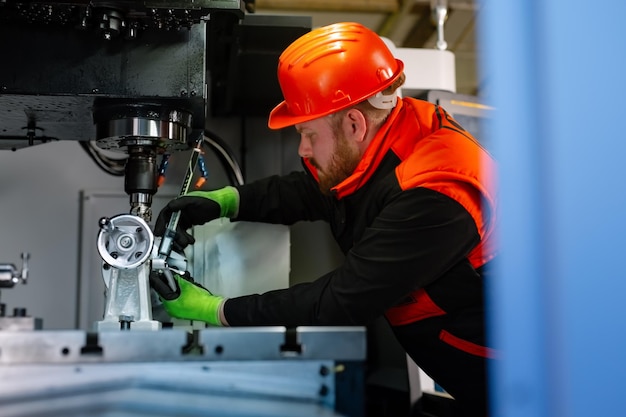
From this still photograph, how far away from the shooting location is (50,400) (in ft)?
2.32

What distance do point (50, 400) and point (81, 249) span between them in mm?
1435

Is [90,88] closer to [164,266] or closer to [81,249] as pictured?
[164,266]

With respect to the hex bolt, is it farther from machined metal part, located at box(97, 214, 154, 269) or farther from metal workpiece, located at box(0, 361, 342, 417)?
metal workpiece, located at box(0, 361, 342, 417)

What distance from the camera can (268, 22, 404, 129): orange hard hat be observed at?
1.44m

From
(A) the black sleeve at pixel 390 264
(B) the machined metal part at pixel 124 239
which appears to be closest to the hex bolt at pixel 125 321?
(B) the machined metal part at pixel 124 239

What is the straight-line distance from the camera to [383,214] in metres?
1.33

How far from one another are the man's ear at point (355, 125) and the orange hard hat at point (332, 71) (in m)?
0.05

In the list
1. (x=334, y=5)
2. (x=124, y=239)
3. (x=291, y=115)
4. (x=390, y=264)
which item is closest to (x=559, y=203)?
(x=390, y=264)

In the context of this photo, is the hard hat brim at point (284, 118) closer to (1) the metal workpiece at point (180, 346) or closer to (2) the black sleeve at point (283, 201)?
(2) the black sleeve at point (283, 201)

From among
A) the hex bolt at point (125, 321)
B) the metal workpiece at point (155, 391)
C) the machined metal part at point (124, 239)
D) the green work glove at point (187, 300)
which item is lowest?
the metal workpiece at point (155, 391)

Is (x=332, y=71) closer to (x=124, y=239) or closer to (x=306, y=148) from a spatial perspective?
(x=306, y=148)

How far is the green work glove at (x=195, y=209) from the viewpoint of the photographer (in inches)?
61.7

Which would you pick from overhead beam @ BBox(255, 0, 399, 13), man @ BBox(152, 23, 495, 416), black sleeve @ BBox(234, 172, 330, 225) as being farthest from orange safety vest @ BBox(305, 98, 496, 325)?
overhead beam @ BBox(255, 0, 399, 13)

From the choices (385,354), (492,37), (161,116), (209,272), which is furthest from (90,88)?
(385,354)
